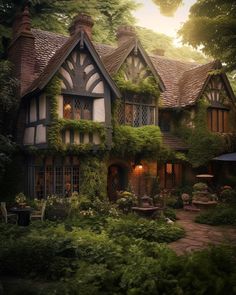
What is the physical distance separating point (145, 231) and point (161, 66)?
16.1 metres

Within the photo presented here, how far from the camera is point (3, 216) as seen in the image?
13953 millimetres

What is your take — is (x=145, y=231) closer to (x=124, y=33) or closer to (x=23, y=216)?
(x=23, y=216)

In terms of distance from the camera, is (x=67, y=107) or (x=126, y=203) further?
(x=67, y=107)

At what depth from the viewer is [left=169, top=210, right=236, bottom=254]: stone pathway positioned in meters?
10.2

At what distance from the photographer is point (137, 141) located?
61.0 feet

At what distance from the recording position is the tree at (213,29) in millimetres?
8336

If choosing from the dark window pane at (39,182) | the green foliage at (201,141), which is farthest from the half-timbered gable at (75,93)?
the green foliage at (201,141)

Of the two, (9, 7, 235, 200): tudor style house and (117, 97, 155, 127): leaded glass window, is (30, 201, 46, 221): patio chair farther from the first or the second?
(117, 97, 155, 127): leaded glass window

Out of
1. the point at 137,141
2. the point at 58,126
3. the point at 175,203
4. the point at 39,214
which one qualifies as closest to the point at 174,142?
the point at 137,141

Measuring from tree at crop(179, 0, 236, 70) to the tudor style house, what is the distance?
301 inches

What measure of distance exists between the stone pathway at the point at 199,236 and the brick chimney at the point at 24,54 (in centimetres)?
991

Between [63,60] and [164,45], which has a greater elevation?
[164,45]

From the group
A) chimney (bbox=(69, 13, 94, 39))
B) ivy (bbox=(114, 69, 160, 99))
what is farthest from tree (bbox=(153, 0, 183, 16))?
chimney (bbox=(69, 13, 94, 39))

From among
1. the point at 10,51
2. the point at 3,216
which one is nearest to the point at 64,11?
the point at 10,51
